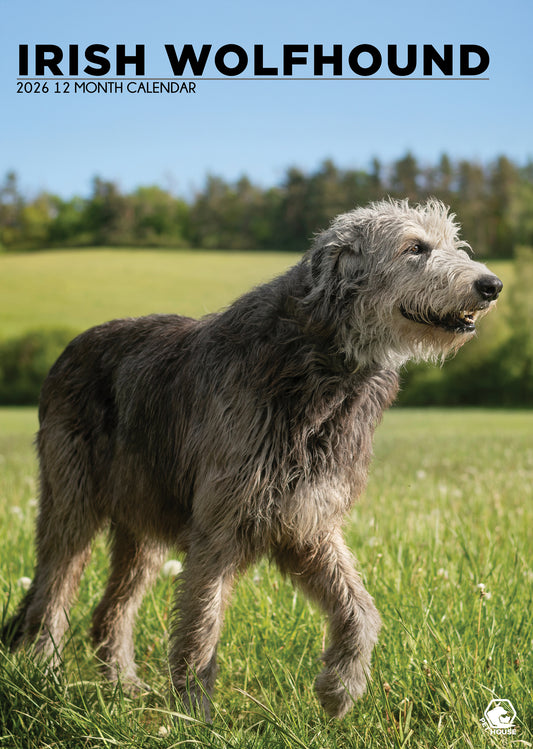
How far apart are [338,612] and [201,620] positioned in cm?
67

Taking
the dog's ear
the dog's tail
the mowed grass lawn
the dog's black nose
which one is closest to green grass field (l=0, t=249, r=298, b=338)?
the mowed grass lawn

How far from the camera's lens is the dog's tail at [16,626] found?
14.6 ft

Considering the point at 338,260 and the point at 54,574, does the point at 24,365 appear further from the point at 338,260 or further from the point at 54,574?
the point at 338,260

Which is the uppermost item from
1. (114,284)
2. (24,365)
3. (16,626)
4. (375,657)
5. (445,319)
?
(445,319)

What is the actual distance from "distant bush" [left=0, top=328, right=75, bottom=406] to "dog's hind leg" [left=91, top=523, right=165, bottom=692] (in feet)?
89.2

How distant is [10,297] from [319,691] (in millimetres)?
42238

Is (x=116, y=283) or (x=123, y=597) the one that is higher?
(x=116, y=283)

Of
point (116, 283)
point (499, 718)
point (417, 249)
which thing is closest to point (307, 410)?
point (417, 249)

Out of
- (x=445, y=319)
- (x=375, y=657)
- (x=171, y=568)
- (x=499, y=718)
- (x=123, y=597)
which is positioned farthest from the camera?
(x=171, y=568)

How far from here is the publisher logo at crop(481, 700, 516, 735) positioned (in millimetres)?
3121

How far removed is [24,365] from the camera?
31.2 meters

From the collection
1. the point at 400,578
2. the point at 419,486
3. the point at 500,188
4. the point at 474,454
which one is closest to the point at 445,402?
the point at 500,188

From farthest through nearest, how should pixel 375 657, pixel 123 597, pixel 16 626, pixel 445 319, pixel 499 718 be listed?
pixel 123 597
pixel 16 626
pixel 375 657
pixel 445 319
pixel 499 718

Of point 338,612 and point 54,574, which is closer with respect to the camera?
point 338,612
